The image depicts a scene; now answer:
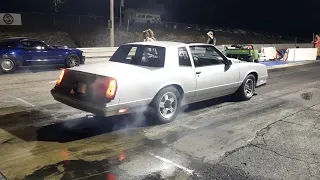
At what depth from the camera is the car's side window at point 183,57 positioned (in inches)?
253

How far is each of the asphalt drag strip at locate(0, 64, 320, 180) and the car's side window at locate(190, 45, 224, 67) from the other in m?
1.06

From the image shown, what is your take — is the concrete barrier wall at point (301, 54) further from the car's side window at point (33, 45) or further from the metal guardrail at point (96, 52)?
the car's side window at point (33, 45)

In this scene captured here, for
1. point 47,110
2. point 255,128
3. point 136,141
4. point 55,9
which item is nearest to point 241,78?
point 255,128

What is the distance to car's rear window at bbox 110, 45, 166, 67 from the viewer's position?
620cm

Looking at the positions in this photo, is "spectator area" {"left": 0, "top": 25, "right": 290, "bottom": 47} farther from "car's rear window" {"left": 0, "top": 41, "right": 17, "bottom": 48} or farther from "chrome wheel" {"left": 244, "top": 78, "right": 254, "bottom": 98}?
"chrome wheel" {"left": 244, "top": 78, "right": 254, "bottom": 98}

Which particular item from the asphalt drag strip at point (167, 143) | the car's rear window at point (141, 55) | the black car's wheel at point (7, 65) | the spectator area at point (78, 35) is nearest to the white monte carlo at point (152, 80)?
the car's rear window at point (141, 55)

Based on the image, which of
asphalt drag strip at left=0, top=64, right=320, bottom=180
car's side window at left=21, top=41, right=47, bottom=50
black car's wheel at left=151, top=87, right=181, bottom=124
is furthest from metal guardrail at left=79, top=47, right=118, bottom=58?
black car's wheel at left=151, top=87, right=181, bottom=124

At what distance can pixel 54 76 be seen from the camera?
11.9 meters

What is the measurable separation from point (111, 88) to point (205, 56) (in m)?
2.83

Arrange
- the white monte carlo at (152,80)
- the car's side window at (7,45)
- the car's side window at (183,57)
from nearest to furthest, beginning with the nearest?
the white monte carlo at (152,80) < the car's side window at (183,57) < the car's side window at (7,45)

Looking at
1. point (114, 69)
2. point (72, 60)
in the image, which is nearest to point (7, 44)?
point (72, 60)

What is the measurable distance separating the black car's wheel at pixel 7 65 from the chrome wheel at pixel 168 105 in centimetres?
898

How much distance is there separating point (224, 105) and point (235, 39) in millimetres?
34429

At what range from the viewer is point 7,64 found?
1270 cm
